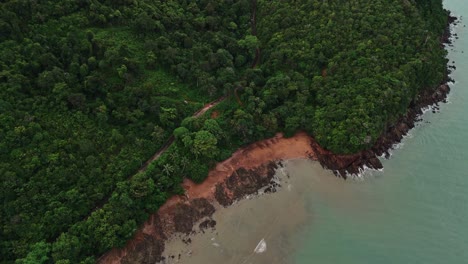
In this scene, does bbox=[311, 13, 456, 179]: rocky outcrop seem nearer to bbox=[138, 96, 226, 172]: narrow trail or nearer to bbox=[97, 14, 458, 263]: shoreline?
bbox=[97, 14, 458, 263]: shoreline

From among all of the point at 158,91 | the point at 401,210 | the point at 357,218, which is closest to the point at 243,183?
the point at 357,218

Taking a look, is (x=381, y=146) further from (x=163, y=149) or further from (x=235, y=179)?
(x=163, y=149)

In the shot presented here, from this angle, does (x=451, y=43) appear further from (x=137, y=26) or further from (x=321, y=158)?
(x=137, y=26)

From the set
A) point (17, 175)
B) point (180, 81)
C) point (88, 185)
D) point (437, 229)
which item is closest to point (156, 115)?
point (180, 81)

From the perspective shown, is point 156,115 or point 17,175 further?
point 156,115

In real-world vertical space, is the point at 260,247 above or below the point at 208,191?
below
